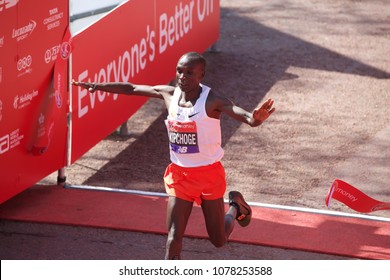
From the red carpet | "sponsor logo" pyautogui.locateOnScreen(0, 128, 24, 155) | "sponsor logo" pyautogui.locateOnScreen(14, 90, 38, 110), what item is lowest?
the red carpet

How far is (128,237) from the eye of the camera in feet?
33.3

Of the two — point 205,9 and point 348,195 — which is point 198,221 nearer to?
point 348,195

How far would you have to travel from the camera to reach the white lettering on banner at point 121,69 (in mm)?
11645

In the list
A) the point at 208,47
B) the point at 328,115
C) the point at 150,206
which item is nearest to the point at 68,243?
the point at 150,206

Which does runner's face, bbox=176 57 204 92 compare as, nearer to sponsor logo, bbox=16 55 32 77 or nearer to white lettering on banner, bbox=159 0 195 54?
sponsor logo, bbox=16 55 32 77

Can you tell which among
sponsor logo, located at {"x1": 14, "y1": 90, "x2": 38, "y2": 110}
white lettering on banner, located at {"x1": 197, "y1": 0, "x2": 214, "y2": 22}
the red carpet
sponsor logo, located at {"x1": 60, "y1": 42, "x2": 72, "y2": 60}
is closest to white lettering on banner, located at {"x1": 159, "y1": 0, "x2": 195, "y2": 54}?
white lettering on banner, located at {"x1": 197, "y1": 0, "x2": 214, "y2": 22}

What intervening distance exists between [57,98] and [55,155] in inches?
25.9

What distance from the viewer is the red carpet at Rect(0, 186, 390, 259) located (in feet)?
32.6

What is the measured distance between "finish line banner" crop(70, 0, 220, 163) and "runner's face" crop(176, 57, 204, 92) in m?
2.80

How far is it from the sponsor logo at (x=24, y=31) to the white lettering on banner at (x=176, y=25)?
393cm

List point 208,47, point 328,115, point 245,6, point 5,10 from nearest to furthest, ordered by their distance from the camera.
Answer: point 5,10 < point 328,115 < point 208,47 < point 245,6

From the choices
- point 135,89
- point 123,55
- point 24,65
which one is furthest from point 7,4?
point 123,55

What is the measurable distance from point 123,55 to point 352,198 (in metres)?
3.90

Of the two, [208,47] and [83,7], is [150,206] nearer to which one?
[83,7]
